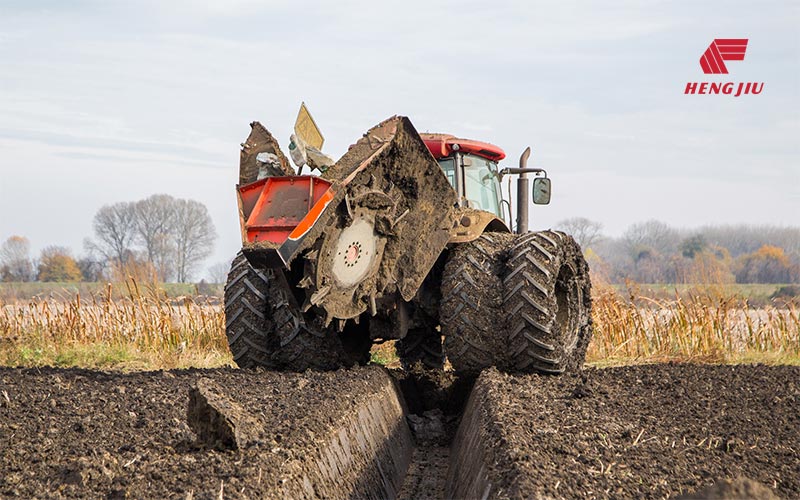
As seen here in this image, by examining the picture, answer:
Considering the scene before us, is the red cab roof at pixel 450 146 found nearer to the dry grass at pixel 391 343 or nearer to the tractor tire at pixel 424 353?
the tractor tire at pixel 424 353

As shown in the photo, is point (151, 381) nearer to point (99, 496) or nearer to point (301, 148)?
point (301, 148)

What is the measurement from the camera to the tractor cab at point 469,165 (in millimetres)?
7547

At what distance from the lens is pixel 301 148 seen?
19.6 feet

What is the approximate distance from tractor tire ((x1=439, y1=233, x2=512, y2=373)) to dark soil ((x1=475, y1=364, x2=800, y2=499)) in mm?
329

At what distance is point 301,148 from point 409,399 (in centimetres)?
287

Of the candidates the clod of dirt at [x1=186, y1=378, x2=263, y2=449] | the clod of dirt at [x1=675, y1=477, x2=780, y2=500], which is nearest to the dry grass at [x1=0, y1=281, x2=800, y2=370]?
the clod of dirt at [x1=186, y1=378, x2=263, y2=449]

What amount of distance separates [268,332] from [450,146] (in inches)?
91.8

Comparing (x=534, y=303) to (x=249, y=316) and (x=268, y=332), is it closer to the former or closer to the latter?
(x=268, y=332)

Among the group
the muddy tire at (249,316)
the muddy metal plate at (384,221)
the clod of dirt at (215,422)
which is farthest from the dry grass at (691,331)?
the clod of dirt at (215,422)

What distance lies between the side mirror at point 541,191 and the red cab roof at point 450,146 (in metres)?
0.74

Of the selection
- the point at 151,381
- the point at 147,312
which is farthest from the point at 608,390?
the point at 147,312

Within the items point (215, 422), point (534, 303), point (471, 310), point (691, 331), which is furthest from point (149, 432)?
point (691, 331)

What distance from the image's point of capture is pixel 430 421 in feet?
23.1

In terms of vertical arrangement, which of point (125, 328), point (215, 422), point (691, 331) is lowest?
point (691, 331)
